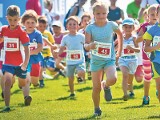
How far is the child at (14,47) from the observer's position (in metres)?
12.0

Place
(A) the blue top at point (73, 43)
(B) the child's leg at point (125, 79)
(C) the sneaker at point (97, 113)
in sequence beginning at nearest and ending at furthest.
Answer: (C) the sneaker at point (97, 113)
(B) the child's leg at point (125, 79)
(A) the blue top at point (73, 43)

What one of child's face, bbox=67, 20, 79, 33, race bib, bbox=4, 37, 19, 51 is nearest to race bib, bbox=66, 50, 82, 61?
child's face, bbox=67, 20, 79, 33

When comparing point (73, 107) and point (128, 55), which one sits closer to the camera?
point (73, 107)

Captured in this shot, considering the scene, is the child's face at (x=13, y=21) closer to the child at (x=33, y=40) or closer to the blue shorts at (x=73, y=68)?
the child at (x=33, y=40)

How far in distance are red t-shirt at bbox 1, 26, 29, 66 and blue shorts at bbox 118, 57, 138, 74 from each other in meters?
2.49

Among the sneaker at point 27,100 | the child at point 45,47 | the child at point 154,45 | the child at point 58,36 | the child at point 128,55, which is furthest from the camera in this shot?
the child at point 58,36

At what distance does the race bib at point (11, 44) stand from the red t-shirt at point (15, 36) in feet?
0.18

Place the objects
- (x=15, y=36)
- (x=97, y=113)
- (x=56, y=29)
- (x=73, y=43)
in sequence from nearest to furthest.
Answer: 1. (x=97, y=113)
2. (x=15, y=36)
3. (x=73, y=43)
4. (x=56, y=29)

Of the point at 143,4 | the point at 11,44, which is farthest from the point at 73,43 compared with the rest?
the point at 143,4

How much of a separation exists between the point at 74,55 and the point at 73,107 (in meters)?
2.97

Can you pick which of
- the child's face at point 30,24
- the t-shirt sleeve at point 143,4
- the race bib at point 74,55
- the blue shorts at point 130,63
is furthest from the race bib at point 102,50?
the t-shirt sleeve at point 143,4

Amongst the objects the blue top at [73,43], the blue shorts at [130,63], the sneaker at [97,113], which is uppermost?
the blue top at [73,43]

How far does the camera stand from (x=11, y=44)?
12.2 metres

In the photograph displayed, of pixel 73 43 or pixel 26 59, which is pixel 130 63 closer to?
pixel 73 43
